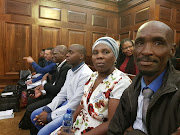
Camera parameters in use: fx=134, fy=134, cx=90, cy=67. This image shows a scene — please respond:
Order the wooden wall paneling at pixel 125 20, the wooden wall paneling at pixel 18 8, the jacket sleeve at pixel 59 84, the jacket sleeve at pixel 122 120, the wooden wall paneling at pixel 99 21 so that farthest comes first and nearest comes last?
the wooden wall paneling at pixel 99 21 → the wooden wall paneling at pixel 125 20 → the wooden wall paneling at pixel 18 8 → the jacket sleeve at pixel 59 84 → the jacket sleeve at pixel 122 120

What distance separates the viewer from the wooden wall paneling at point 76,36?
12.5ft

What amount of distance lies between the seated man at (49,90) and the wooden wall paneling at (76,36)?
5.59 feet

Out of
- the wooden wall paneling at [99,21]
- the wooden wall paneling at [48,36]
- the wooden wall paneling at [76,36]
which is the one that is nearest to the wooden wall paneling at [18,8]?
the wooden wall paneling at [48,36]

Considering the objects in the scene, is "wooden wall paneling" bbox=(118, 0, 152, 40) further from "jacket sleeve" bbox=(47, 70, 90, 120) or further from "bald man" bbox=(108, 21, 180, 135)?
"bald man" bbox=(108, 21, 180, 135)

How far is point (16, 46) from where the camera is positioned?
11.0 feet

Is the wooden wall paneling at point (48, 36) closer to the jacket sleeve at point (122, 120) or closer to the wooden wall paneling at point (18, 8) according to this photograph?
the wooden wall paneling at point (18, 8)

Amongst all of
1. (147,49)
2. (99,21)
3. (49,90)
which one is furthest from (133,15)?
(147,49)

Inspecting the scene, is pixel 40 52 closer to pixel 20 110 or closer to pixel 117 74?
pixel 20 110

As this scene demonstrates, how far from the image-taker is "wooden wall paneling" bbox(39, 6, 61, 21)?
347 cm

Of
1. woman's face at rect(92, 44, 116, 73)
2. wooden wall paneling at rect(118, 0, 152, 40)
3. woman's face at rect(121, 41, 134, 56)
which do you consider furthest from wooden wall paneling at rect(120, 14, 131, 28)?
woman's face at rect(92, 44, 116, 73)

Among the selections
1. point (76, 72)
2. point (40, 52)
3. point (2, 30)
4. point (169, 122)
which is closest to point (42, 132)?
point (76, 72)

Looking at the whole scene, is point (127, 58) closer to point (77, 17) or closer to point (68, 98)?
point (68, 98)

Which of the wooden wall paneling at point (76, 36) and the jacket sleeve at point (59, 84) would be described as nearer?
the jacket sleeve at point (59, 84)

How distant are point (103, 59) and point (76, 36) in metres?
2.99
